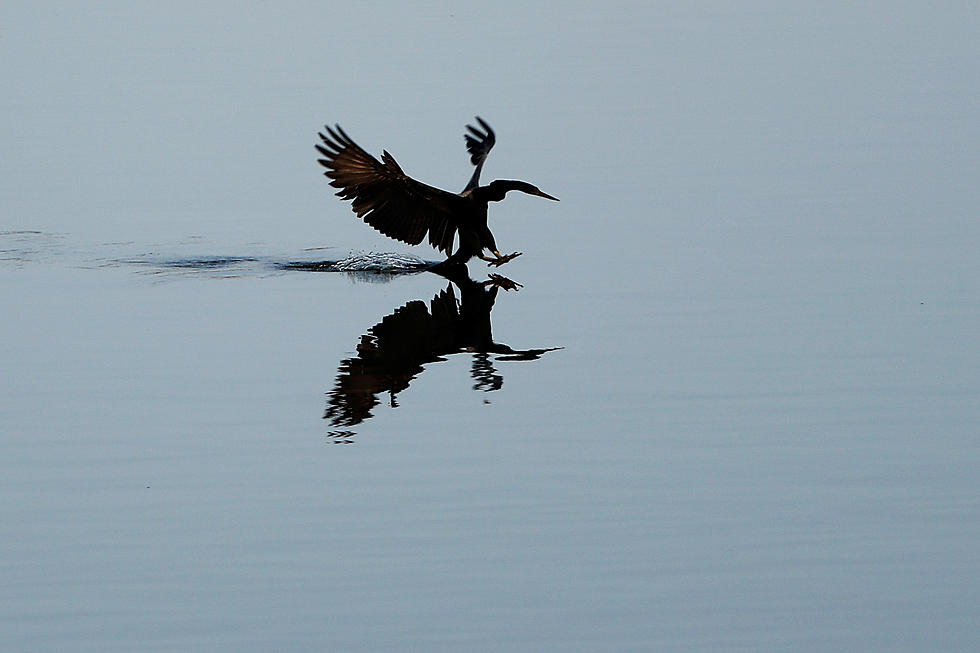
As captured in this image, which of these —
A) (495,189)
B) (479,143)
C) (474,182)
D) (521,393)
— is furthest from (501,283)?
(521,393)

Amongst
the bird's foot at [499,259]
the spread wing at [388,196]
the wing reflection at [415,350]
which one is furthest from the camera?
the bird's foot at [499,259]

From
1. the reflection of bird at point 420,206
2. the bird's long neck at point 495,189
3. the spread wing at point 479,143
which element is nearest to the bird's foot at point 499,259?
the reflection of bird at point 420,206

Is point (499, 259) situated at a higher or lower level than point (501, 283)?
higher

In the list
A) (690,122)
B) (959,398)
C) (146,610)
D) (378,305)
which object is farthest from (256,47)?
(146,610)

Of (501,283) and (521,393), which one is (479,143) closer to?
(501,283)

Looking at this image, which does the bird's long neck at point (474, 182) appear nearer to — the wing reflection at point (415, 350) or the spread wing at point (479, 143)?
the spread wing at point (479, 143)

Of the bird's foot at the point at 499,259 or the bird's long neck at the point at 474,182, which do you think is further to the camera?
the bird's long neck at the point at 474,182

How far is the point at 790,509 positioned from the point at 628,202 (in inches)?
256

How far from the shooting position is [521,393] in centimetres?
790

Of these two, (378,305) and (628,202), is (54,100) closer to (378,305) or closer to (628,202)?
(628,202)

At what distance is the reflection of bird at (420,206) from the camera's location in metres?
10.8

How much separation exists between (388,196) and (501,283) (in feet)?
3.16

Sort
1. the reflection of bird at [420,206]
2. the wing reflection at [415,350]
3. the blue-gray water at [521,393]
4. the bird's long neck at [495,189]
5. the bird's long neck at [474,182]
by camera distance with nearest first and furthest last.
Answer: the blue-gray water at [521,393], the wing reflection at [415,350], the reflection of bird at [420,206], the bird's long neck at [495,189], the bird's long neck at [474,182]

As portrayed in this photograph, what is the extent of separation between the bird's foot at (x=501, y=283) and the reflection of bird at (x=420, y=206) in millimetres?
285
